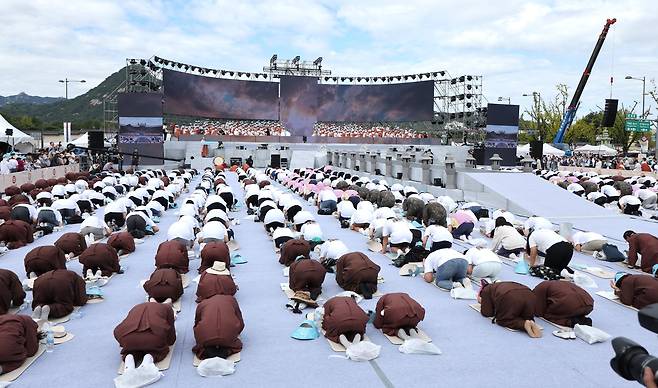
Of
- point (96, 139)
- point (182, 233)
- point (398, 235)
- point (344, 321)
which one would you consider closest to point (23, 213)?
point (182, 233)

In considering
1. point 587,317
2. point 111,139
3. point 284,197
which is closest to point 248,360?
point 587,317

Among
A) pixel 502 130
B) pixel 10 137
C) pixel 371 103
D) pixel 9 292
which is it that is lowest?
pixel 9 292

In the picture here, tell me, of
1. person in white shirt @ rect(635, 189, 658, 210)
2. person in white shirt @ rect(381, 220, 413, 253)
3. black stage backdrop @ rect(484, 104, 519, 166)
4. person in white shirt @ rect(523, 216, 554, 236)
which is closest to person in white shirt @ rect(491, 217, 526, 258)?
person in white shirt @ rect(523, 216, 554, 236)

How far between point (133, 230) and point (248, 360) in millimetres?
9036

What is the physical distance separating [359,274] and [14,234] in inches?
371

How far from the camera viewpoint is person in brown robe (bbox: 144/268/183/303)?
840 cm

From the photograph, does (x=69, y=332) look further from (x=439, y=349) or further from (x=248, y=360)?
(x=439, y=349)

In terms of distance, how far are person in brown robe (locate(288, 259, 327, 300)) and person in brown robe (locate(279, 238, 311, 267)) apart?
1631 mm


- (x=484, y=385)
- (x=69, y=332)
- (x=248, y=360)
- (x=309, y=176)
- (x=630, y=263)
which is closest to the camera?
(x=484, y=385)

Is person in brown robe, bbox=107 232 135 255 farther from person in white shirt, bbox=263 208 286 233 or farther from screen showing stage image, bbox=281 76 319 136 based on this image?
screen showing stage image, bbox=281 76 319 136

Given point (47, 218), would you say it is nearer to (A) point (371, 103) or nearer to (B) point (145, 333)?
(B) point (145, 333)

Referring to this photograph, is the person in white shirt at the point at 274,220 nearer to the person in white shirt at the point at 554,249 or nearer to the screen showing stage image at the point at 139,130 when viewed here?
the person in white shirt at the point at 554,249

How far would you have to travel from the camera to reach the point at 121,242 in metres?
12.4

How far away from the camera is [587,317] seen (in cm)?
807
